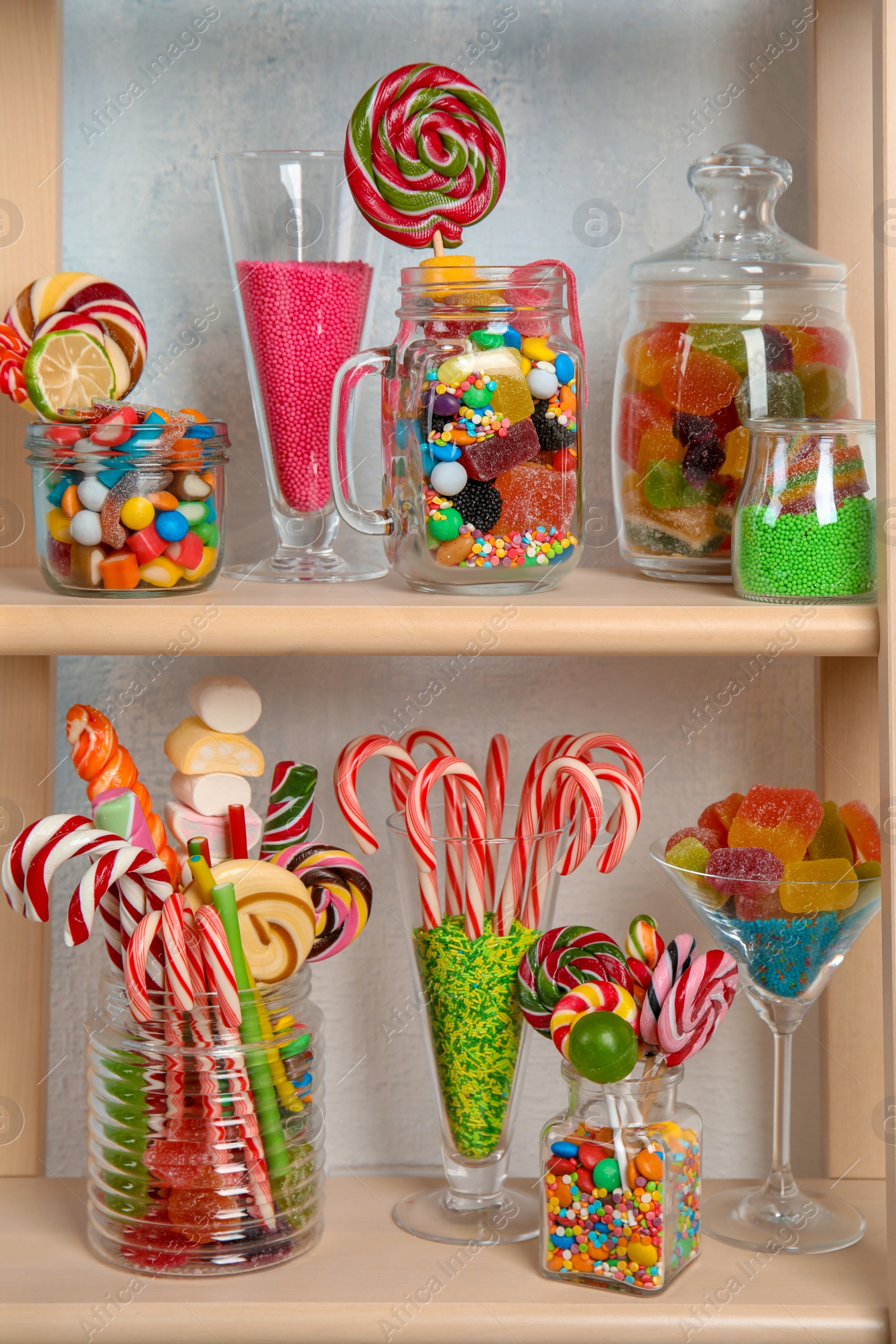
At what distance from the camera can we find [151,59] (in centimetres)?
89

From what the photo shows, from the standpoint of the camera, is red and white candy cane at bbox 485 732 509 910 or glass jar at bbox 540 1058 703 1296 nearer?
glass jar at bbox 540 1058 703 1296

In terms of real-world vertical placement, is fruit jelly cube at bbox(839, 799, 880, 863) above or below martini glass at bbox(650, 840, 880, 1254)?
above

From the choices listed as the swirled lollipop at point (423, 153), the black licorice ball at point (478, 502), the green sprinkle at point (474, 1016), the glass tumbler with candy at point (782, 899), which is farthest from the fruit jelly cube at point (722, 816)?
the swirled lollipop at point (423, 153)

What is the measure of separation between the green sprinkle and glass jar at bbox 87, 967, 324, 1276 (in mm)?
84

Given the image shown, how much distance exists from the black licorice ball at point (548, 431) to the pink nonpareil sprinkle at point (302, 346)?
0.42 ft

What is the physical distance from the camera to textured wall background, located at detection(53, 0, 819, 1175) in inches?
34.8

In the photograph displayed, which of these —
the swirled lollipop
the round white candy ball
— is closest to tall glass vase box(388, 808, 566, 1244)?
the round white candy ball

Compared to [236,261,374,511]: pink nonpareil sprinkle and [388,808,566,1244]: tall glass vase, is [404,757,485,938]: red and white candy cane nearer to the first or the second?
[388,808,566,1244]: tall glass vase

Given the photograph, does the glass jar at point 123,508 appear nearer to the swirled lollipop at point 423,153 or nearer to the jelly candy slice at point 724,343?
the swirled lollipop at point 423,153

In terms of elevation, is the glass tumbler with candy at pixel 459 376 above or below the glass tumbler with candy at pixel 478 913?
above

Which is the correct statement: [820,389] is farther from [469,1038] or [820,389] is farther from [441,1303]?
[441,1303]

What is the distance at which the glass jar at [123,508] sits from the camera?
0.68 m

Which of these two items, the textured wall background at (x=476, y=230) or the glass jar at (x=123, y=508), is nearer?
the glass jar at (x=123, y=508)

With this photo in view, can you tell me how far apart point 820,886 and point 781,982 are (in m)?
0.08
